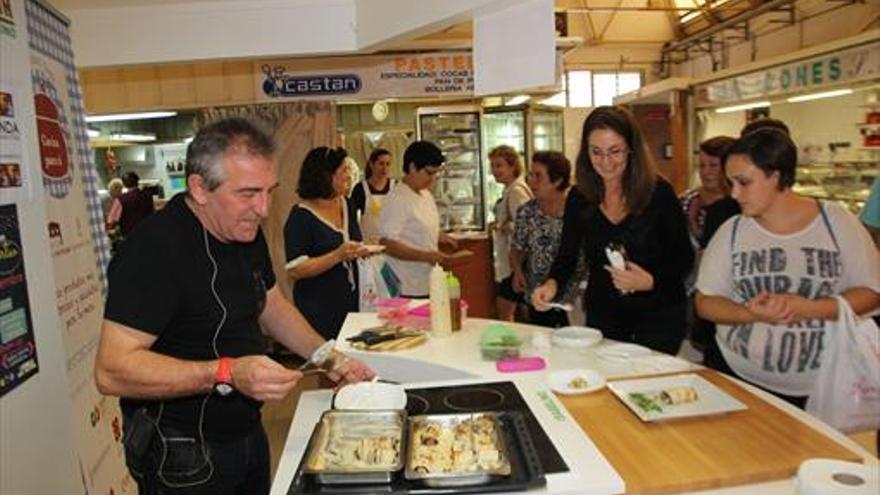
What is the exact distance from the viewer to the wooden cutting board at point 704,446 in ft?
4.17

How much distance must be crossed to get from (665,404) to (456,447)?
54 centimetres

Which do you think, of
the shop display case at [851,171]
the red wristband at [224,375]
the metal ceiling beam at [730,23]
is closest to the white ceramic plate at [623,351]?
the red wristband at [224,375]

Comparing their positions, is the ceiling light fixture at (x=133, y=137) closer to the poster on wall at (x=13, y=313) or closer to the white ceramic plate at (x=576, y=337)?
the poster on wall at (x=13, y=313)

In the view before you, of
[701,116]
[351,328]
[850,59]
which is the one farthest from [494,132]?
[351,328]

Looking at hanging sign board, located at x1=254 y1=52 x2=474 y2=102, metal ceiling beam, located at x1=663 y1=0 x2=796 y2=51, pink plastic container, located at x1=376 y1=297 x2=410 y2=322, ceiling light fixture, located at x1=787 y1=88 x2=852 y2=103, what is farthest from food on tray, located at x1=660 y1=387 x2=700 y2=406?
metal ceiling beam, located at x1=663 y1=0 x2=796 y2=51

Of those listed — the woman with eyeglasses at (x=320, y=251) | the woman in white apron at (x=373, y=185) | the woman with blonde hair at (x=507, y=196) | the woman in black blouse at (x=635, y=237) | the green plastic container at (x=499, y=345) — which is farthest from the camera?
the woman with blonde hair at (x=507, y=196)

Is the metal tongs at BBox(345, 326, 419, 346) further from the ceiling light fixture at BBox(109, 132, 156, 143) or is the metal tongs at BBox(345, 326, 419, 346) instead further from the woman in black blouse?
the ceiling light fixture at BBox(109, 132, 156, 143)

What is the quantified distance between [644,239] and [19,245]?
1.93 metres

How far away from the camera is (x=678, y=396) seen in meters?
1.60

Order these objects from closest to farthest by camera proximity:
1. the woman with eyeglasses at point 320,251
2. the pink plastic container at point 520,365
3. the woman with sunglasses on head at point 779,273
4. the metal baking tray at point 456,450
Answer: the metal baking tray at point 456,450, the woman with sunglasses on head at point 779,273, the pink plastic container at point 520,365, the woman with eyeglasses at point 320,251

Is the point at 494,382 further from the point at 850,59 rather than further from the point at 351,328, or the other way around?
the point at 850,59

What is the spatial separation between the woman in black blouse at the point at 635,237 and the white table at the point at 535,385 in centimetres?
23

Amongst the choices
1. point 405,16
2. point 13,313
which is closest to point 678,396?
point 13,313

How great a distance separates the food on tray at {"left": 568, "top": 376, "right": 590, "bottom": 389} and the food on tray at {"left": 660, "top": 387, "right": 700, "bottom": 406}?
0.20 meters
